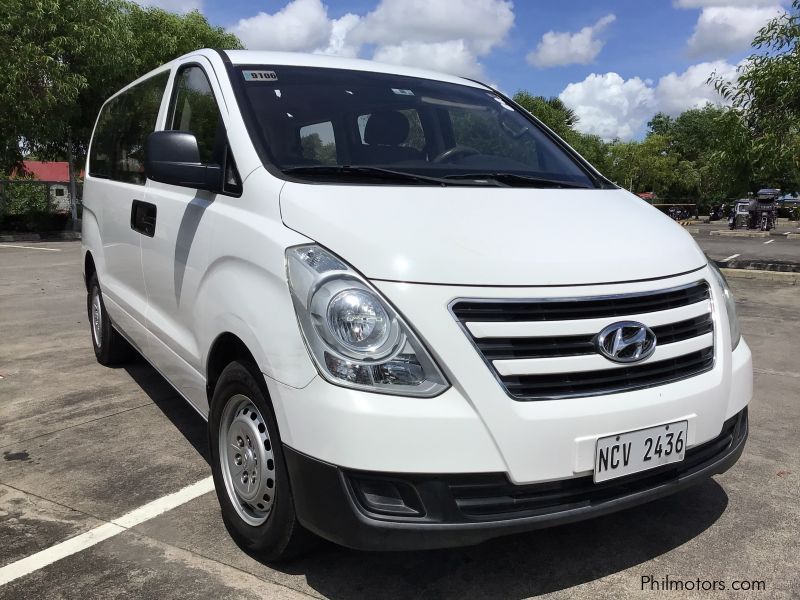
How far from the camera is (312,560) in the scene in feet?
8.46

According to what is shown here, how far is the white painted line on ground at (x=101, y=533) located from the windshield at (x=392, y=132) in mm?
1534

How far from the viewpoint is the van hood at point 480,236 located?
217 cm

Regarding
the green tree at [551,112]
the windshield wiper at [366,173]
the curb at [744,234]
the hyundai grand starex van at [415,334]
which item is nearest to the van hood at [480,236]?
the hyundai grand starex van at [415,334]

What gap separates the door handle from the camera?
3559mm

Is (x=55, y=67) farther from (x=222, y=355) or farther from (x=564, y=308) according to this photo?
(x=564, y=308)

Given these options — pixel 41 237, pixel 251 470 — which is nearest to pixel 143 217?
pixel 251 470

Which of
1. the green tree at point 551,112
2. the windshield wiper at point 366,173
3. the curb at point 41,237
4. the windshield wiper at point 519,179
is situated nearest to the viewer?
the windshield wiper at point 366,173

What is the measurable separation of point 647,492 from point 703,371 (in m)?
0.47

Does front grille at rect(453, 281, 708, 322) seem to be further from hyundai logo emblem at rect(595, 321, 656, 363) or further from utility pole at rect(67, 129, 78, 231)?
utility pole at rect(67, 129, 78, 231)

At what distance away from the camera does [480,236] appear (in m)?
2.32

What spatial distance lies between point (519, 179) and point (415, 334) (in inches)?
A: 49.1

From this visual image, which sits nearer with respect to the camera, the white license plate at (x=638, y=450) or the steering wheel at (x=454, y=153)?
the white license plate at (x=638, y=450)

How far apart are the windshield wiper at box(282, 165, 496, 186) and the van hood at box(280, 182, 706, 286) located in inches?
4.8

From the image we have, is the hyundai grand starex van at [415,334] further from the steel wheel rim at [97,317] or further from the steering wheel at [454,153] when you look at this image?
the steel wheel rim at [97,317]
